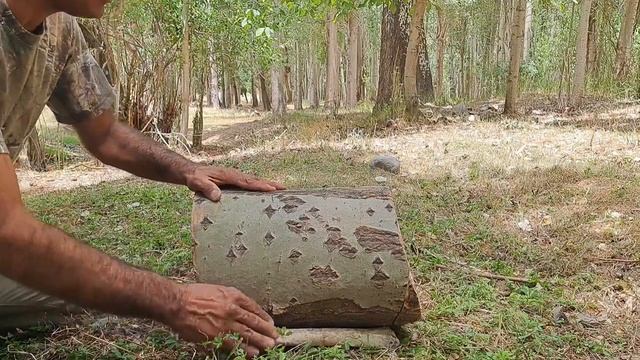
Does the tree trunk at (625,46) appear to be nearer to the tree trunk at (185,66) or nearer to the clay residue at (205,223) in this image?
the tree trunk at (185,66)

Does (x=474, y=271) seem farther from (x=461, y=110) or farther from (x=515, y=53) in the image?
(x=461, y=110)

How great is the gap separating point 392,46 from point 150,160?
7.67 metres

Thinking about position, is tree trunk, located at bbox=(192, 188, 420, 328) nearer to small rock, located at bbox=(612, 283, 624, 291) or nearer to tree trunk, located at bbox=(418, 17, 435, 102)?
small rock, located at bbox=(612, 283, 624, 291)

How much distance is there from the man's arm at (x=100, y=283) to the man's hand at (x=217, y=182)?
1.92 ft

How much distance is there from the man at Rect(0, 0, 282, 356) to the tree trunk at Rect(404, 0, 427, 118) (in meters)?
5.93

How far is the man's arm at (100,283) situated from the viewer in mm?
1502

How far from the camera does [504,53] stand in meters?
21.0

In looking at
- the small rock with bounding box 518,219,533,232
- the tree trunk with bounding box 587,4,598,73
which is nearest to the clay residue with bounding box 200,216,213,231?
the small rock with bounding box 518,219,533,232

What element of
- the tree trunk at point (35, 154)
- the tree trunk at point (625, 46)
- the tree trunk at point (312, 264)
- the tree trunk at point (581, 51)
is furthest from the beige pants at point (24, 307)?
the tree trunk at point (625, 46)

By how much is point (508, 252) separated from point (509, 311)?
86cm

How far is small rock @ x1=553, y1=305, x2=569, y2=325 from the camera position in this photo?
240 centimetres

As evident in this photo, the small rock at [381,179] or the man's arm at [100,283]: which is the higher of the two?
the man's arm at [100,283]

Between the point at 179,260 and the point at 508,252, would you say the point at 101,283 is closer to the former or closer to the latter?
the point at 179,260

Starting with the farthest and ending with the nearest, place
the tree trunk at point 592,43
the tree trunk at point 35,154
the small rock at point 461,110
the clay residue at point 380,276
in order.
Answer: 1. the tree trunk at point 592,43
2. the small rock at point 461,110
3. the tree trunk at point 35,154
4. the clay residue at point 380,276
